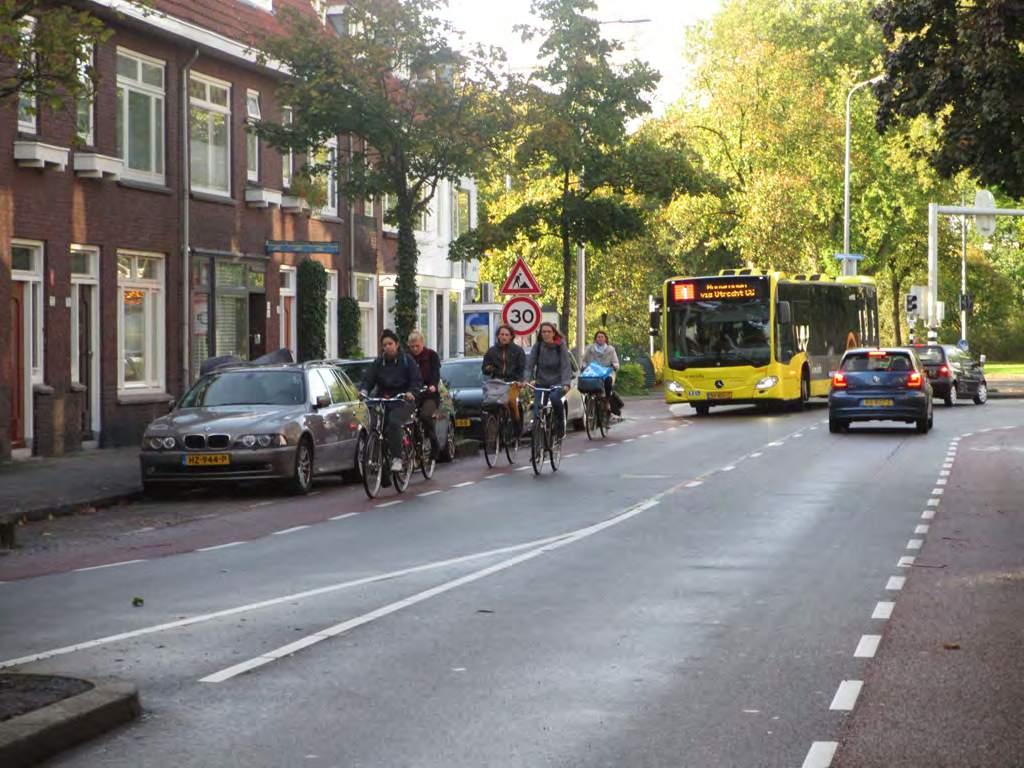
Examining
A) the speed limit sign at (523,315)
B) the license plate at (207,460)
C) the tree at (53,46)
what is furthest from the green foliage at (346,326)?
the tree at (53,46)

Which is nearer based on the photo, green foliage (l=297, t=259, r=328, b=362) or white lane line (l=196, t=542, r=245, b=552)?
white lane line (l=196, t=542, r=245, b=552)

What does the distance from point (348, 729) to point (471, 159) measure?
2196cm

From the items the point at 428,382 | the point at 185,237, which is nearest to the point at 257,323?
the point at 185,237

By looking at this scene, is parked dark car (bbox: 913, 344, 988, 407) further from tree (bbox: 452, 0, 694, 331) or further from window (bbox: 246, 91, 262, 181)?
window (bbox: 246, 91, 262, 181)

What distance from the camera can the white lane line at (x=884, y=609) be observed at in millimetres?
10992

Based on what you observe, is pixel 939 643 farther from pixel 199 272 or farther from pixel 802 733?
pixel 199 272

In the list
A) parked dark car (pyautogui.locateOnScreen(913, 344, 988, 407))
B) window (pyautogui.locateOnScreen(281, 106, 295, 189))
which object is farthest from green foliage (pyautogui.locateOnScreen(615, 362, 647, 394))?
window (pyautogui.locateOnScreen(281, 106, 295, 189))

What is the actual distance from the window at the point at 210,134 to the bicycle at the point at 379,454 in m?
12.1

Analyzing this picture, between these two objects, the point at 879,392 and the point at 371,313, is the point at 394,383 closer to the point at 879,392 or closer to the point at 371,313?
the point at 879,392

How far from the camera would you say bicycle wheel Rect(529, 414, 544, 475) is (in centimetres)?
2320

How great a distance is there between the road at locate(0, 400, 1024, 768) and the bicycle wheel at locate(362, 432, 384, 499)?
0.89 feet

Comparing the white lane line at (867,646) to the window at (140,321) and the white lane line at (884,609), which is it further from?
the window at (140,321)

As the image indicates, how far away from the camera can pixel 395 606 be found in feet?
37.1

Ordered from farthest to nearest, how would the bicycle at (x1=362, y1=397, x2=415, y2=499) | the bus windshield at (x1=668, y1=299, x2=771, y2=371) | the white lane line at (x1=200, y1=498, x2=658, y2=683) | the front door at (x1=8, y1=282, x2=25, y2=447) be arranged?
the bus windshield at (x1=668, y1=299, x2=771, y2=371)
the front door at (x1=8, y1=282, x2=25, y2=447)
the bicycle at (x1=362, y1=397, x2=415, y2=499)
the white lane line at (x1=200, y1=498, x2=658, y2=683)
